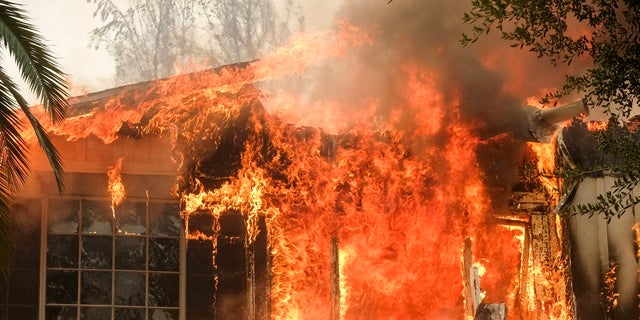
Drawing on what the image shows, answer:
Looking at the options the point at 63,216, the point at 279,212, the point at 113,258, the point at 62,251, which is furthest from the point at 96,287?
the point at 279,212

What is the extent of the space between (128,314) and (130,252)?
0.84m

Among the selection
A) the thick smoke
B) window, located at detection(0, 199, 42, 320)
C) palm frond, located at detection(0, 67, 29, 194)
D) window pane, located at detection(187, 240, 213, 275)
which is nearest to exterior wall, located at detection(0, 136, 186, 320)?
window, located at detection(0, 199, 42, 320)

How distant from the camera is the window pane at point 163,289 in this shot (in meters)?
10.4

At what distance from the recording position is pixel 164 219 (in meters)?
10.6

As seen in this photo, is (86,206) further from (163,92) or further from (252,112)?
A: (252,112)

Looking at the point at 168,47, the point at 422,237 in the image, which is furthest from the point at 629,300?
the point at 168,47

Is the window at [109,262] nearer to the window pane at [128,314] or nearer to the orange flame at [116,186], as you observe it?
the window pane at [128,314]

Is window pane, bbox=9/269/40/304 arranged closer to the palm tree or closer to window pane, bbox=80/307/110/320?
window pane, bbox=80/307/110/320

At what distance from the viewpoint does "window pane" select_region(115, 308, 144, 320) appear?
10328mm

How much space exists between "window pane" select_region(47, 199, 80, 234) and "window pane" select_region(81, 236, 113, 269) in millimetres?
251

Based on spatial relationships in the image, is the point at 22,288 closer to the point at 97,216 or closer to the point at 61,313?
the point at 61,313

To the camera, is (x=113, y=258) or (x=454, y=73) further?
(x=454, y=73)

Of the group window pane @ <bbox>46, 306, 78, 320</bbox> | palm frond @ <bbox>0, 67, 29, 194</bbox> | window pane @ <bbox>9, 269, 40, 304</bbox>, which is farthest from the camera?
window pane @ <bbox>46, 306, 78, 320</bbox>

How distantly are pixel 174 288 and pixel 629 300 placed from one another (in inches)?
249
